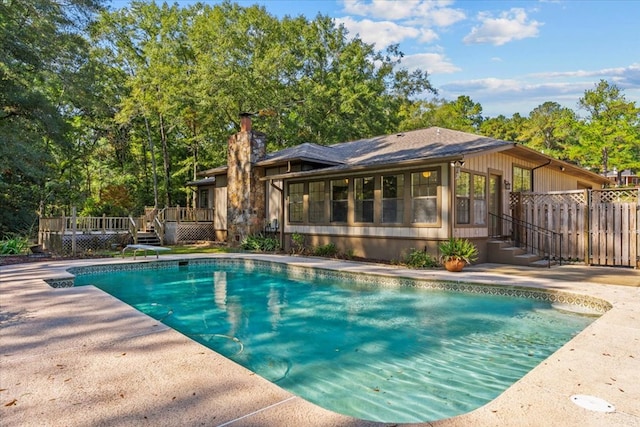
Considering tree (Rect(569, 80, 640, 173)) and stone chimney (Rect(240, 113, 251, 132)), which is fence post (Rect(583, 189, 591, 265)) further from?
tree (Rect(569, 80, 640, 173))

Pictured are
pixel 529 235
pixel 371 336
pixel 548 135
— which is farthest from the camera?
pixel 548 135

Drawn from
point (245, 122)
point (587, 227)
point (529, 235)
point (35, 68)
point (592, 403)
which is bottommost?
point (592, 403)

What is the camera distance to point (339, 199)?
43.5 feet

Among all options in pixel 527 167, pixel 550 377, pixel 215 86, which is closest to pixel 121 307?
pixel 550 377

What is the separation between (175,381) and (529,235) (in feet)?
39.0

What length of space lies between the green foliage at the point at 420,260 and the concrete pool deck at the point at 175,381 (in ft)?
17.0

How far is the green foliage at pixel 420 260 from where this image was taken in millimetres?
10367

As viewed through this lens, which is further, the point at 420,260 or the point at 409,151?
the point at 409,151

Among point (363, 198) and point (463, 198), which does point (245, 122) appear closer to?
point (363, 198)

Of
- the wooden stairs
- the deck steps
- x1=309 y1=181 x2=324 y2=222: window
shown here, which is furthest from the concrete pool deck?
the deck steps

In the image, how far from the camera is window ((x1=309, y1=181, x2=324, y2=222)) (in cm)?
1381

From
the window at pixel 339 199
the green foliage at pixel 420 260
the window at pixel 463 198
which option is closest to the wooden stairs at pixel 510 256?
the window at pixel 463 198

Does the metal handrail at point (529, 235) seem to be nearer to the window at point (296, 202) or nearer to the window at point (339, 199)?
the window at point (339, 199)

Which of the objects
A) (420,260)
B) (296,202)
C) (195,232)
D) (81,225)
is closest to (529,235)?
(420,260)
